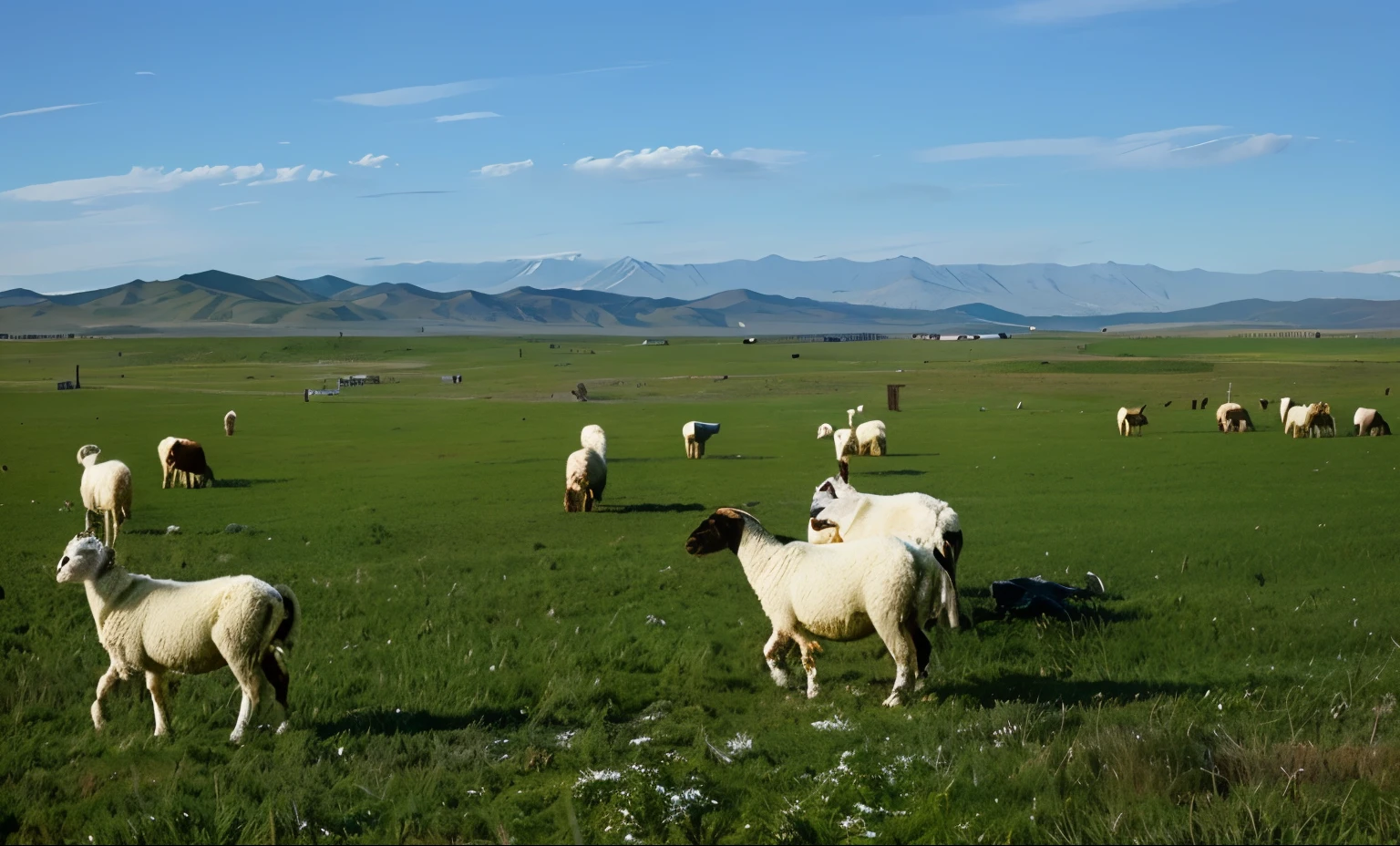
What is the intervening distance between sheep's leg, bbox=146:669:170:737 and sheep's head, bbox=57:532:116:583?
3.22ft

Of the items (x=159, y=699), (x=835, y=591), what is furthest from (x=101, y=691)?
(x=835, y=591)

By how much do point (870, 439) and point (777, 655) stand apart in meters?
26.0

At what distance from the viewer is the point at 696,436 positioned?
36750 millimetres

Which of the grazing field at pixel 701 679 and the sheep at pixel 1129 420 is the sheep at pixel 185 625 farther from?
the sheep at pixel 1129 420

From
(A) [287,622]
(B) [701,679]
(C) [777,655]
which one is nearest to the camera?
(A) [287,622]

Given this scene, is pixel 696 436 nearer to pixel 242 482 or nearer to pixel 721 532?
pixel 242 482

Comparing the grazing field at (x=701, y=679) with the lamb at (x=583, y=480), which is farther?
the lamb at (x=583, y=480)

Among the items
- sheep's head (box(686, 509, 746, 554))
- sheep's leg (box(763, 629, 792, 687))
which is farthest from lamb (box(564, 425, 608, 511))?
sheep's leg (box(763, 629, 792, 687))

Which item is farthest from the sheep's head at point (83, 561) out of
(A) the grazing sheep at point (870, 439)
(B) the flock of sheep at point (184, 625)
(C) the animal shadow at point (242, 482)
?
(A) the grazing sheep at point (870, 439)

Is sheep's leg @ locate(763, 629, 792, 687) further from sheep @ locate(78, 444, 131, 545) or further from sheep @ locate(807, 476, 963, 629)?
sheep @ locate(78, 444, 131, 545)

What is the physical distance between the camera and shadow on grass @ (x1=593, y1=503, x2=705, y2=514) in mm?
24734

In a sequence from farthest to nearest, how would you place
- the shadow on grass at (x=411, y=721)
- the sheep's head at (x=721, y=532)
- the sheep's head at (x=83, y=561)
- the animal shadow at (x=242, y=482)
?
the animal shadow at (x=242, y=482) → the sheep's head at (x=721, y=532) → the shadow on grass at (x=411, y=721) → the sheep's head at (x=83, y=561)

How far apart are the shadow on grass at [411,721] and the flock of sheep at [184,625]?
55cm

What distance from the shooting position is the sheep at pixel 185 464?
97.1 feet
